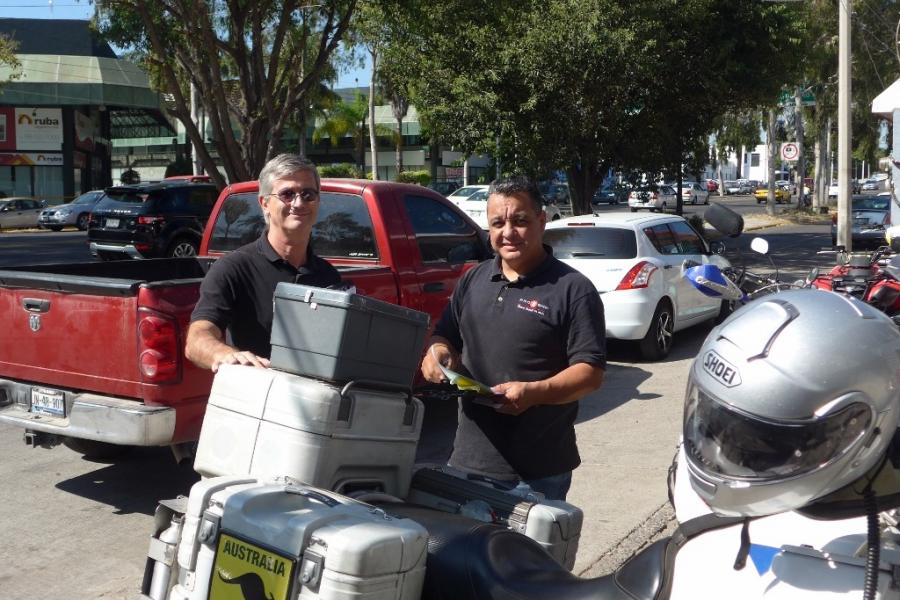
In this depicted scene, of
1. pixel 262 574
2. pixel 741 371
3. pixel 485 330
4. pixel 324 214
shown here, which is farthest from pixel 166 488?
pixel 741 371

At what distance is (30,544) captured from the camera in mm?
5438

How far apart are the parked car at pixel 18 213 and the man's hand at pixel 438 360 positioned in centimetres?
3782

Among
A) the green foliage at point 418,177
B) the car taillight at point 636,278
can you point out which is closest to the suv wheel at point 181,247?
the car taillight at point 636,278

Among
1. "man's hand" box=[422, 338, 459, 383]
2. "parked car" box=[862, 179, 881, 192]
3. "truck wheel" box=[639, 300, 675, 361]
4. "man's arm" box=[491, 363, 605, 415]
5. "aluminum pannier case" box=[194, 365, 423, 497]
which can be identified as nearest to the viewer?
"aluminum pannier case" box=[194, 365, 423, 497]

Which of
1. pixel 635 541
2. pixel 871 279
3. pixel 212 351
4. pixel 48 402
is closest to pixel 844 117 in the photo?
pixel 871 279

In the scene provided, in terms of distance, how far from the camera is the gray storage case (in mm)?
2771

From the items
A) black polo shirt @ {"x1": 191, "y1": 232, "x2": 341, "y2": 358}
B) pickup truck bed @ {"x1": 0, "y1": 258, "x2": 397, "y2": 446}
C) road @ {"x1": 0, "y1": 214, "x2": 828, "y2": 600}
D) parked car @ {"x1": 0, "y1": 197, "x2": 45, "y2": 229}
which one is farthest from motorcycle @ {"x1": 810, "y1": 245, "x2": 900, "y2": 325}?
parked car @ {"x1": 0, "y1": 197, "x2": 45, "y2": 229}

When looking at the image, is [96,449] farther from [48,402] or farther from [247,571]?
[247,571]

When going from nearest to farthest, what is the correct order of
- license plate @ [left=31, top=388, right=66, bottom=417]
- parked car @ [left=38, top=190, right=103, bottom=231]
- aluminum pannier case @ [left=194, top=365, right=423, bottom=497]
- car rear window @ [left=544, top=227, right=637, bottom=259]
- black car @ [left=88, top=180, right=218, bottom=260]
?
aluminum pannier case @ [left=194, top=365, right=423, bottom=497] → license plate @ [left=31, top=388, right=66, bottom=417] → car rear window @ [left=544, top=227, right=637, bottom=259] → black car @ [left=88, top=180, right=218, bottom=260] → parked car @ [left=38, top=190, right=103, bottom=231]

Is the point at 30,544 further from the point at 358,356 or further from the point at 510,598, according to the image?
the point at 510,598

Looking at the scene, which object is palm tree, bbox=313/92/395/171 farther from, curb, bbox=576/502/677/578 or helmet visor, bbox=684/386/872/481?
helmet visor, bbox=684/386/872/481

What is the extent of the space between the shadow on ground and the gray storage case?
3443 mm

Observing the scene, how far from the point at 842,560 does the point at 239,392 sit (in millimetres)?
1659

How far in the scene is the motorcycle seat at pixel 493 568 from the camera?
7.15ft
